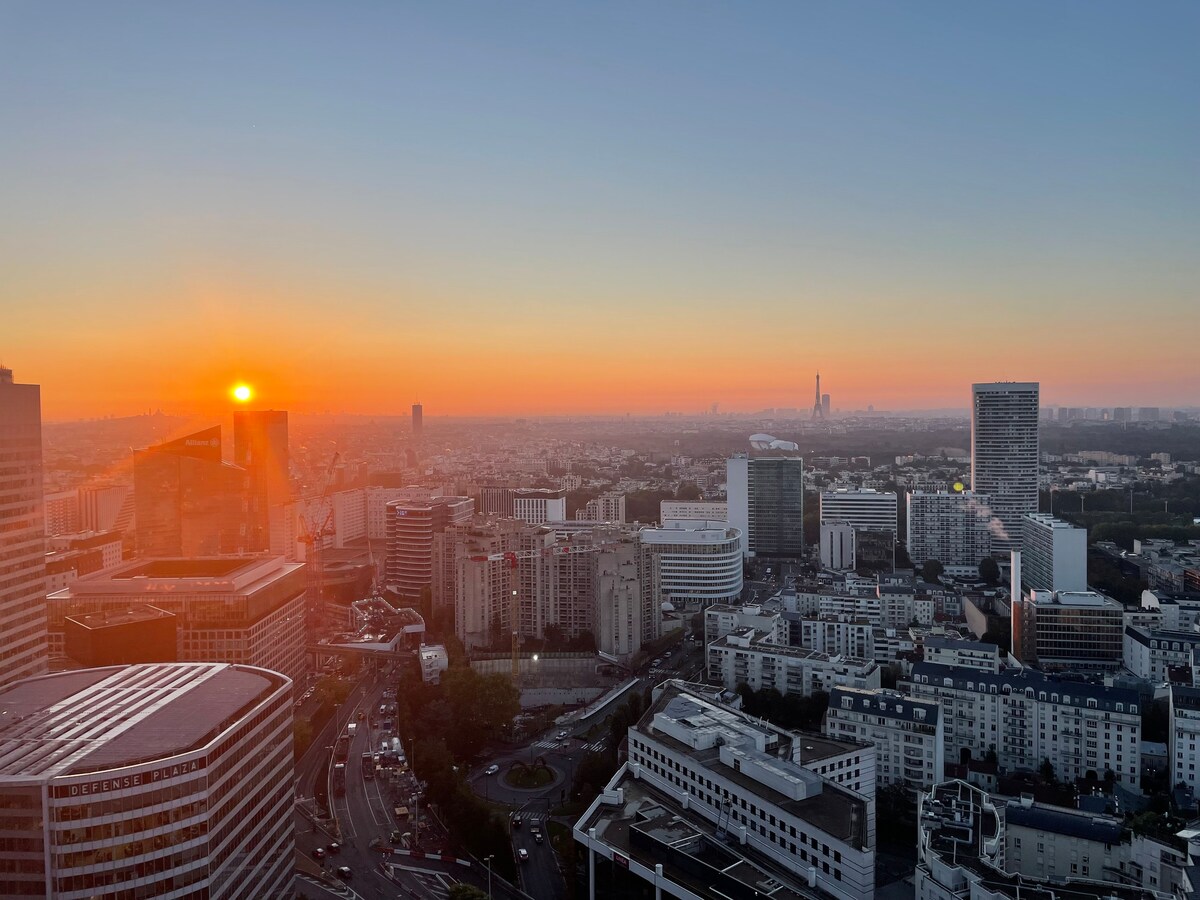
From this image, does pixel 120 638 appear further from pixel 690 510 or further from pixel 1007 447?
pixel 1007 447

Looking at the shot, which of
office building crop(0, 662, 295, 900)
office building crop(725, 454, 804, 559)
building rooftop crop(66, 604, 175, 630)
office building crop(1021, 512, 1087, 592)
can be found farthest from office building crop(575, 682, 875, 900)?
office building crop(725, 454, 804, 559)

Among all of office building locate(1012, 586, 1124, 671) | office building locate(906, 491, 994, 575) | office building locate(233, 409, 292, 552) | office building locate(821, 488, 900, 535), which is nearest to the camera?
office building locate(1012, 586, 1124, 671)

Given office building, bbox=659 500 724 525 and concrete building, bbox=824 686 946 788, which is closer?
concrete building, bbox=824 686 946 788

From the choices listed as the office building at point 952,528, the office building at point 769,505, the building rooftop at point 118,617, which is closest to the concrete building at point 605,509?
the office building at point 769,505

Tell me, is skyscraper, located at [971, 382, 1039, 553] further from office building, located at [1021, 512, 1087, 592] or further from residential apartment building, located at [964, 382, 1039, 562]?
office building, located at [1021, 512, 1087, 592]

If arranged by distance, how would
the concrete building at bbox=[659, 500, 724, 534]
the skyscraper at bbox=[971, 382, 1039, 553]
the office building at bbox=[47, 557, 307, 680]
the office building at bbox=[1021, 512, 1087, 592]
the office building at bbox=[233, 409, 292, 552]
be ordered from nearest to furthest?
the office building at bbox=[47, 557, 307, 680] → the office building at bbox=[1021, 512, 1087, 592] → the office building at bbox=[233, 409, 292, 552] → the skyscraper at bbox=[971, 382, 1039, 553] → the concrete building at bbox=[659, 500, 724, 534]

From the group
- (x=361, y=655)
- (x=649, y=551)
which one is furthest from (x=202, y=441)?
(x=649, y=551)

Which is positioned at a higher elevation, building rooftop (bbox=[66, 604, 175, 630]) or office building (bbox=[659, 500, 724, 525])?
building rooftop (bbox=[66, 604, 175, 630])
